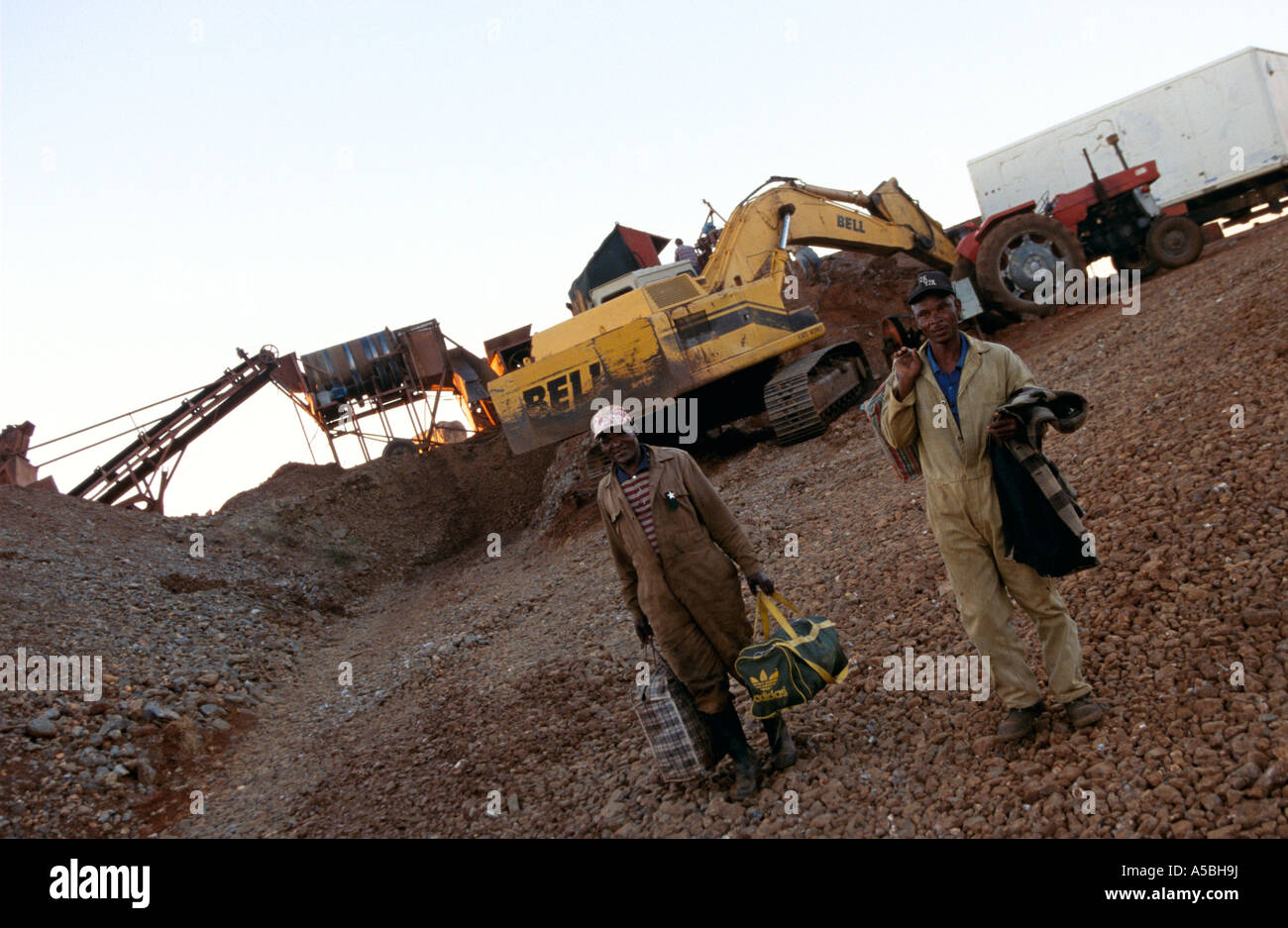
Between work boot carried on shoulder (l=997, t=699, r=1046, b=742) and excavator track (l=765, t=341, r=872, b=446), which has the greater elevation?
excavator track (l=765, t=341, r=872, b=446)

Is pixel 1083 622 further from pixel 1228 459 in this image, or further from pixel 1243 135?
pixel 1243 135

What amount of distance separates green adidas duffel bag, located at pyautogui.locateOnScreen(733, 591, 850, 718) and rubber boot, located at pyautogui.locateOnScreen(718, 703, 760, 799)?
0.15m

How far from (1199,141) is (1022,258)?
5337 millimetres

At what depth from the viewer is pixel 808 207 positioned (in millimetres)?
12164

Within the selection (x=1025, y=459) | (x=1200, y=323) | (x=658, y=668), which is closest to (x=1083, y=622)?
(x=1025, y=459)

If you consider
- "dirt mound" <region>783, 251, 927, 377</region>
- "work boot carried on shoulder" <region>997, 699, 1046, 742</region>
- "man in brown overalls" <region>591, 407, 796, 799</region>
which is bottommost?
"work boot carried on shoulder" <region>997, 699, 1046, 742</region>

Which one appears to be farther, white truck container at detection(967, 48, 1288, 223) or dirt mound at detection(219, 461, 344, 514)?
dirt mound at detection(219, 461, 344, 514)

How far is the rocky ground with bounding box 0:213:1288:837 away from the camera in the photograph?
3.09 metres

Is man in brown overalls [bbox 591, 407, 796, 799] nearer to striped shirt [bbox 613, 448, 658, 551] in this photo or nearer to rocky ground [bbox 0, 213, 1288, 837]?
striped shirt [bbox 613, 448, 658, 551]

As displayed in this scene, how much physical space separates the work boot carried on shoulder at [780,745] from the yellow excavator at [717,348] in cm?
702

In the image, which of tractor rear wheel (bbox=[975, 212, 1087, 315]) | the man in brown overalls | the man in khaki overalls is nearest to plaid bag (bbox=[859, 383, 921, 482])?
the man in khaki overalls

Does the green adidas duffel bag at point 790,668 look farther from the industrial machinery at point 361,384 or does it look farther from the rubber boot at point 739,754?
the industrial machinery at point 361,384

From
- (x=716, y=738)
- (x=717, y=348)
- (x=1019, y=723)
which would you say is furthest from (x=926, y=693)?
(x=717, y=348)

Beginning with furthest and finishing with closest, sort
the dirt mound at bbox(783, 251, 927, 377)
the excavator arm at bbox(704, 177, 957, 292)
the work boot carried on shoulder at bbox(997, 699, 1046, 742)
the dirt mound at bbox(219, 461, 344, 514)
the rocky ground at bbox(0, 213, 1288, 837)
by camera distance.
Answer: the dirt mound at bbox(783, 251, 927, 377), the dirt mound at bbox(219, 461, 344, 514), the excavator arm at bbox(704, 177, 957, 292), the work boot carried on shoulder at bbox(997, 699, 1046, 742), the rocky ground at bbox(0, 213, 1288, 837)
